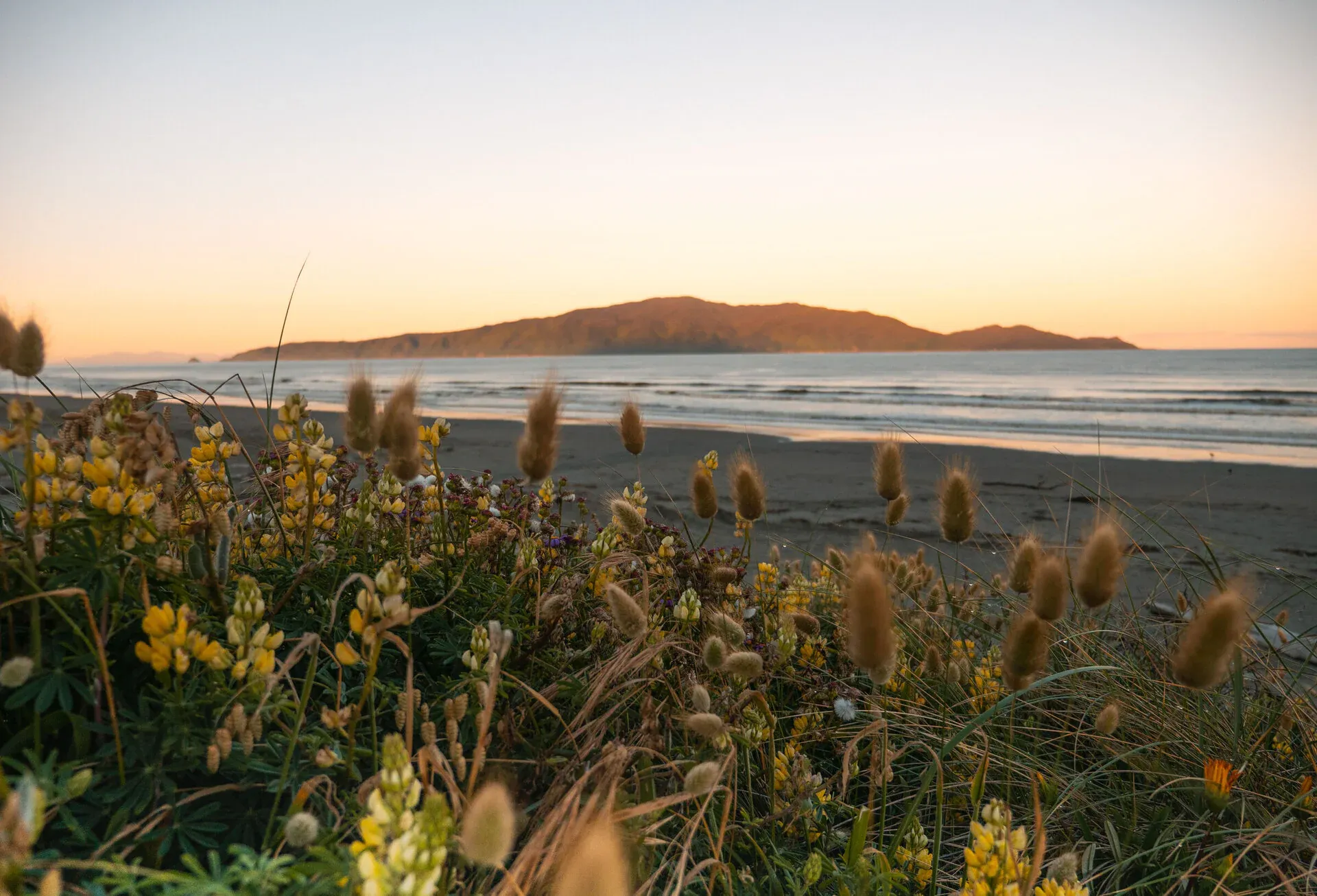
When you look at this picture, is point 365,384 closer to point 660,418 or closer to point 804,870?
point 804,870

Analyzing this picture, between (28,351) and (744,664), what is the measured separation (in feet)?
4.87

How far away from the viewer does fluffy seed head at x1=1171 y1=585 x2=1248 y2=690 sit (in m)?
1.32

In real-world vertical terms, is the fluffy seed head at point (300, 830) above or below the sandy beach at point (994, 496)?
above

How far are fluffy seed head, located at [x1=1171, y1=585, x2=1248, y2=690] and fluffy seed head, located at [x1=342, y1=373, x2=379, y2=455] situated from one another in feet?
5.20

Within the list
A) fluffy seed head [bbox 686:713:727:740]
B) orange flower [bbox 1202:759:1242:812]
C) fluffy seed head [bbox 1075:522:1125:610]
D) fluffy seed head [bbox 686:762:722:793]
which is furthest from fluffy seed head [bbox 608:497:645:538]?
orange flower [bbox 1202:759:1242:812]

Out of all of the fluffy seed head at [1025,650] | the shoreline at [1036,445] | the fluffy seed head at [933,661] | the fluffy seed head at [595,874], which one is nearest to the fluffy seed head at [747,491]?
the fluffy seed head at [933,661]

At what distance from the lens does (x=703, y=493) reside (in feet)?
7.35

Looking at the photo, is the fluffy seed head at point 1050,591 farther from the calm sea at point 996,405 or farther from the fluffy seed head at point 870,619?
the calm sea at point 996,405

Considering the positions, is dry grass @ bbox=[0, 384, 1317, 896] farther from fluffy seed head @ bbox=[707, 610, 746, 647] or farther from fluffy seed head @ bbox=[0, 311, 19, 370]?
fluffy seed head @ bbox=[0, 311, 19, 370]

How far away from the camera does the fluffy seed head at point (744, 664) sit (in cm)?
141

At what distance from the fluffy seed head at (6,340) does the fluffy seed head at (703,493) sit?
1545 mm

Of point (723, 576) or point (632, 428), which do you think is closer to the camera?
point (723, 576)

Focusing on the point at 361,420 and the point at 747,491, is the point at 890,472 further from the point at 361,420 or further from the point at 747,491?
the point at 361,420

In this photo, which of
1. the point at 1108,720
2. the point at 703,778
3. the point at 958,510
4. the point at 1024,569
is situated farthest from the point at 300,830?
the point at 958,510
